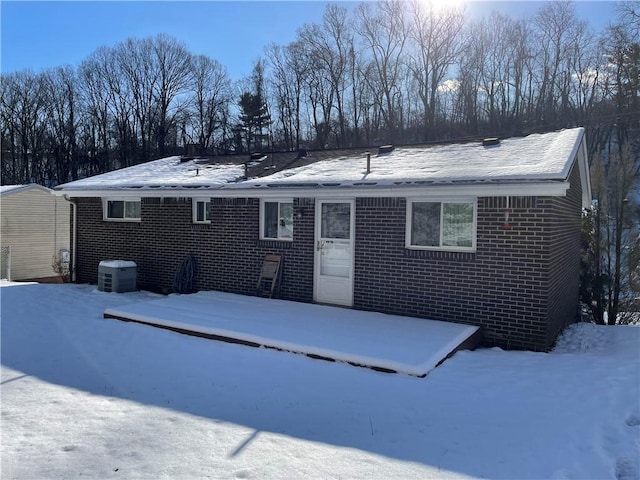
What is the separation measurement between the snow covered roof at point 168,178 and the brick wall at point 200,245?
46 centimetres

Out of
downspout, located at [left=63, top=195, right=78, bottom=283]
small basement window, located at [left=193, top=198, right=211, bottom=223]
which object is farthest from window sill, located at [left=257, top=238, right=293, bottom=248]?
downspout, located at [left=63, top=195, right=78, bottom=283]

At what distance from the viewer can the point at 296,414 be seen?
14.3ft

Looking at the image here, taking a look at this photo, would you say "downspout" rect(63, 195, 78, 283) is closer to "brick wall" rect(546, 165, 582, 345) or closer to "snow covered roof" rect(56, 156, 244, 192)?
"snow covered roof" rect(56, 156, 244, 192)

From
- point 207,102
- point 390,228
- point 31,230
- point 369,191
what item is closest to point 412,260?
point 390,228

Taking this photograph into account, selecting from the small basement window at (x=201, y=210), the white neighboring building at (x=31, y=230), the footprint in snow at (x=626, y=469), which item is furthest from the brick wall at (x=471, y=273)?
the white neighboring building at (x=31, y=230)

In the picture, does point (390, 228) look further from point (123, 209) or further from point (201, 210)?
point (123, 209)

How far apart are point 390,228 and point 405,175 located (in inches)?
35.6

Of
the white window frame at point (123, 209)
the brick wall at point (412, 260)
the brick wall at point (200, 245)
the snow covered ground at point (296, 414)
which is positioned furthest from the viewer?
the white window frame at point (123, 209)

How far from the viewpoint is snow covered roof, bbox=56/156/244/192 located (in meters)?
10.2

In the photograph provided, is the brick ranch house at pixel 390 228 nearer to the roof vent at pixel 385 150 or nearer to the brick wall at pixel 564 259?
the brick wall at pixel 564 259

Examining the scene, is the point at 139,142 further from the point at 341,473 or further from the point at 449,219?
the point at 341,473

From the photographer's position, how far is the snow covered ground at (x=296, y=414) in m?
3.41

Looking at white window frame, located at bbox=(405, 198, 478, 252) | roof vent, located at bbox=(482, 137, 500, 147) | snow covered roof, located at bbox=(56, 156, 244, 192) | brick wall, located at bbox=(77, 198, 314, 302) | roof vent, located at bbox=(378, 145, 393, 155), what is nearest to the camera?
white window frame, located at bbox=(405, 198, 478, 252)

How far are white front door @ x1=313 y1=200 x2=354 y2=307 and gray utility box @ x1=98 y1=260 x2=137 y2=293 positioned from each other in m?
4.56
